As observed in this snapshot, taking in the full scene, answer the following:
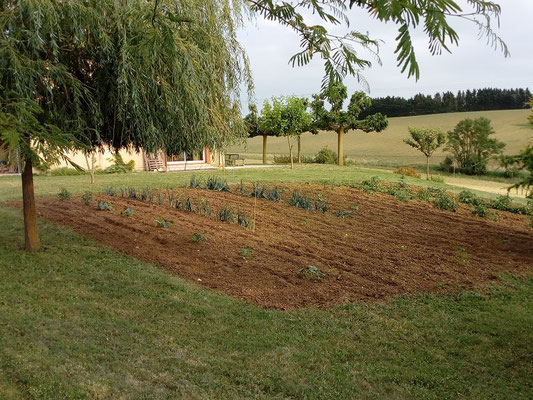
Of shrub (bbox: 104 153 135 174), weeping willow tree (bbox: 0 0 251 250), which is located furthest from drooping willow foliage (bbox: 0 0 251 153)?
shrub (bbox: 104 153 135 174)

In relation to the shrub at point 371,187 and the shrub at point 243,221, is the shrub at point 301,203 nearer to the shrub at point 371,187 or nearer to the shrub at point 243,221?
the shrub at point 243,221

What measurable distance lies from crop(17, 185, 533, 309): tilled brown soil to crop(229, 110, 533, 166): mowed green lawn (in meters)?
29.1

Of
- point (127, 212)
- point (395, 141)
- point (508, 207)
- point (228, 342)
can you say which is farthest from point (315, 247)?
point (395, 141)

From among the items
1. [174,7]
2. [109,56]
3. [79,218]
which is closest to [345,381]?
[109,56]

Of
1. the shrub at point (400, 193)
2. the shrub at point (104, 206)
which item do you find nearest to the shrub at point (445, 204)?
the shrub at point (400, 193)

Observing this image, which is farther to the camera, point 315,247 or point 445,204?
point 445,204

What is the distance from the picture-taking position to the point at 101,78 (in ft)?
18.1

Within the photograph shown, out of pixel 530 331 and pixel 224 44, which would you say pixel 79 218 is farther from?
pixel 530 331

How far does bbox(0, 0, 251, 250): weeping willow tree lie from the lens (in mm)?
4781

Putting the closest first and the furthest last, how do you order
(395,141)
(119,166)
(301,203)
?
1. (301,203)
2. (119,166)
3. (395,141)

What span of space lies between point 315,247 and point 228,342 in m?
3.12

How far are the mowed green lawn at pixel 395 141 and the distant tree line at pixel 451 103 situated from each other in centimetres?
170

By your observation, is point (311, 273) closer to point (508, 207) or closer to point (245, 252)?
point (245, 252)

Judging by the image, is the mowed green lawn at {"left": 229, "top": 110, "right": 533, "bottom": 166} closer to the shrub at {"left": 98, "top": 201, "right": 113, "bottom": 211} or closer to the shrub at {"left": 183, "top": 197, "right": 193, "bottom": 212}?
the shrub at {"left": 183, "top": 197, "right": 193, "bottom": 212}
